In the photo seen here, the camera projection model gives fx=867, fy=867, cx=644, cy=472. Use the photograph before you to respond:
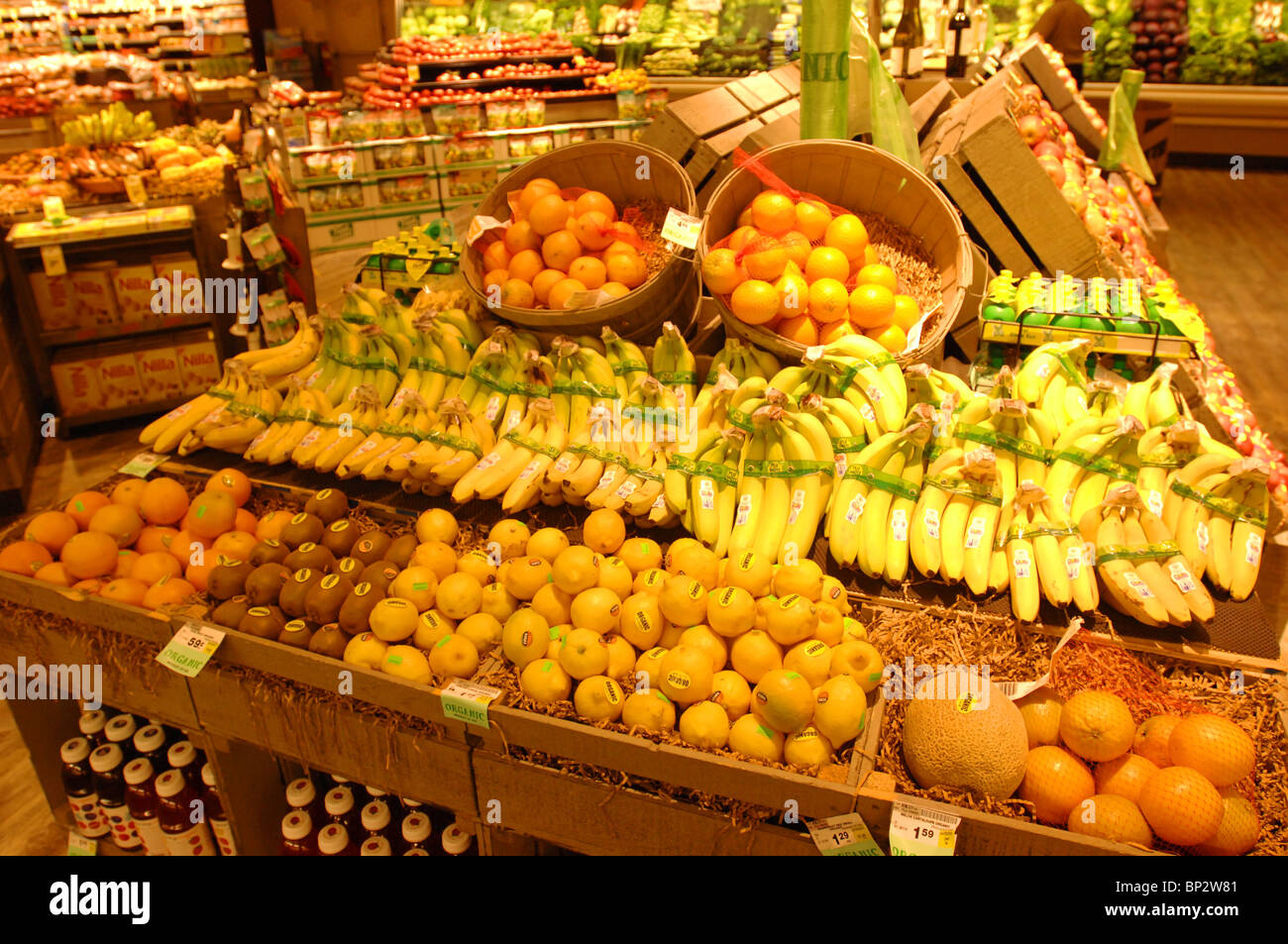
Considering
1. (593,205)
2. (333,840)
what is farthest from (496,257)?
(333,840)

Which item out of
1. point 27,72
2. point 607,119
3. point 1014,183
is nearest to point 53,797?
point 1014,183

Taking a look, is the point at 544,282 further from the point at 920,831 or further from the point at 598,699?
the point at 920,831

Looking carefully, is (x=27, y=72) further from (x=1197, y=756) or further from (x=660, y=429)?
(x=1197, y=756)

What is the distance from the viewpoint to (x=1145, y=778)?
5.30 ft

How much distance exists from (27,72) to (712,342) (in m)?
8.74

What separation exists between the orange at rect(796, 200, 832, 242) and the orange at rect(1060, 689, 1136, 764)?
5.44ft

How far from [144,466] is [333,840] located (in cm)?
138

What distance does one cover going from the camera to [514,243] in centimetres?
296

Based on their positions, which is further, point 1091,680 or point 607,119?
point 607,119

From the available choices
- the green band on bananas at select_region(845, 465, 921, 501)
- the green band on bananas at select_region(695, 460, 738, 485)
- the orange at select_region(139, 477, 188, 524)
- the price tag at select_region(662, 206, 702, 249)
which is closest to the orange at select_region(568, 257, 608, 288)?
the price tag at select_region(662, 206, 702, 249)

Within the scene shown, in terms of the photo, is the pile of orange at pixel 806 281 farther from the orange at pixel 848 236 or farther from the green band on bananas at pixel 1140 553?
the green band on bananas at pixel 1140 553

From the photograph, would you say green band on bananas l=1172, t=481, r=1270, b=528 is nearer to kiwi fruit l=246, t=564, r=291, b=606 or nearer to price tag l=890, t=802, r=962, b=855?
price tag l=890, t=802, r=962, b=855
